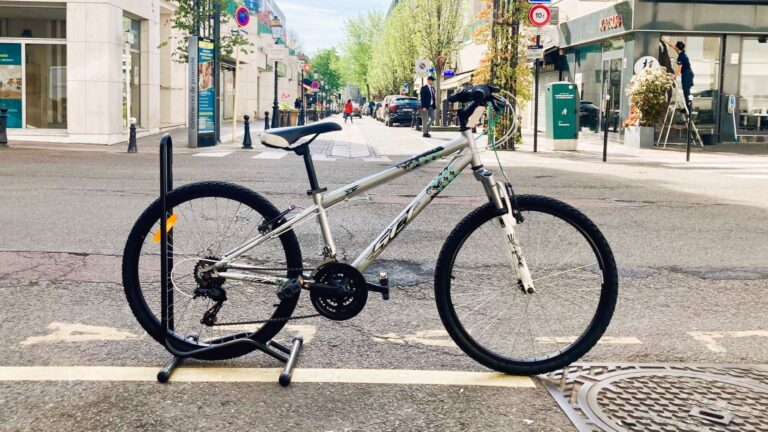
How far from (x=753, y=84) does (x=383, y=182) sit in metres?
23.8

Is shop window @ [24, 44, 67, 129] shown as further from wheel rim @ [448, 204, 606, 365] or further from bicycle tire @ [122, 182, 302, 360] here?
wheel rim @ [448, 204, 606, 365]

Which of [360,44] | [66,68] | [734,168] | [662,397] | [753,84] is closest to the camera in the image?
[662,397]

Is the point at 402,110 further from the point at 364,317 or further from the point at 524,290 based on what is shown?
the point at 524,290

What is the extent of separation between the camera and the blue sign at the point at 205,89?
65.9 feet

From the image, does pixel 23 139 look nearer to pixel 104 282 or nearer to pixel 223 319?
pixel 104 282

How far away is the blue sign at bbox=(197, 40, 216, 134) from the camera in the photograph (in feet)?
65.9

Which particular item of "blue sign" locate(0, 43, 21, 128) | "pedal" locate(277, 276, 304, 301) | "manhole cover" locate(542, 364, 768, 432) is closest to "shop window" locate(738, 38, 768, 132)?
"blue sign" locate(0, 43, 21, 128)

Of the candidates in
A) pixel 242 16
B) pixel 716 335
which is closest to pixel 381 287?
pixel 716 335

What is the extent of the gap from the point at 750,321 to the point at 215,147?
1716 cm

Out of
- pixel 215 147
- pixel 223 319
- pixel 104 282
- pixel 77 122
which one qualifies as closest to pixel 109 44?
pixel 77 122

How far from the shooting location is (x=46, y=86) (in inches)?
846

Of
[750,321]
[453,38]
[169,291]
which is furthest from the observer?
[453,38]

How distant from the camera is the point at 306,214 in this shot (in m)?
3.63

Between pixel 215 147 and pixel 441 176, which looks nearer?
pixel 441 176
